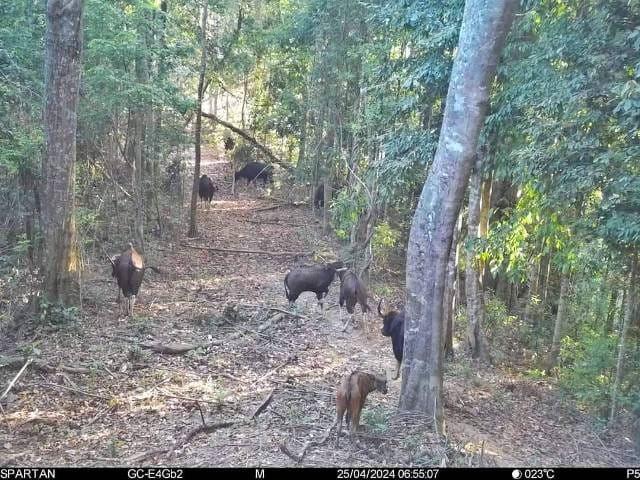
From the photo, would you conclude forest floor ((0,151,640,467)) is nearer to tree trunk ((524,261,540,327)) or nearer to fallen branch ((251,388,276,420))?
fallen branch ((251,388,276,420))

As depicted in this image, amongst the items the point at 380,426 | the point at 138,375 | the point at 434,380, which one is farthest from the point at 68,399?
the point at 434,380

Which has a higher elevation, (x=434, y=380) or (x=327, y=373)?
(x=434, y=380)

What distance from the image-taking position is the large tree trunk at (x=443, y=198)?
652 cm

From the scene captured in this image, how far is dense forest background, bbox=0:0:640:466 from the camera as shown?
25.1 feet

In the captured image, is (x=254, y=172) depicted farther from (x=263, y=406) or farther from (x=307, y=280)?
(x=263, y=406)

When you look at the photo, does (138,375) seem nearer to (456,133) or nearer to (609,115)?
(456,133)

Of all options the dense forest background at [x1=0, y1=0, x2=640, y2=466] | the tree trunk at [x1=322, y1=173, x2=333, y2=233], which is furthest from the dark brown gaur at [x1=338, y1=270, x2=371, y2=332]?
the tree trunk at [x1=322, y1=173, x2=333, y2=233]

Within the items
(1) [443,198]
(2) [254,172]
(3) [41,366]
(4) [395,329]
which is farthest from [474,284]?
(2) [254,172]

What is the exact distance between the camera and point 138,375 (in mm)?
8219

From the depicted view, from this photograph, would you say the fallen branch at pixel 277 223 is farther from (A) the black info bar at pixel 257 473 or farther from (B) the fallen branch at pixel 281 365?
(A) the black info bar at pixel 257 473

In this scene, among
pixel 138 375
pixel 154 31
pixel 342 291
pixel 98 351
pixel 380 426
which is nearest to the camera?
pixel 380 426

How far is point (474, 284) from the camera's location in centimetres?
1120

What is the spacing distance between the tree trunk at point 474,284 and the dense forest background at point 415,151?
0.09 ft

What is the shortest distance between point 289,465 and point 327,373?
125 inches
